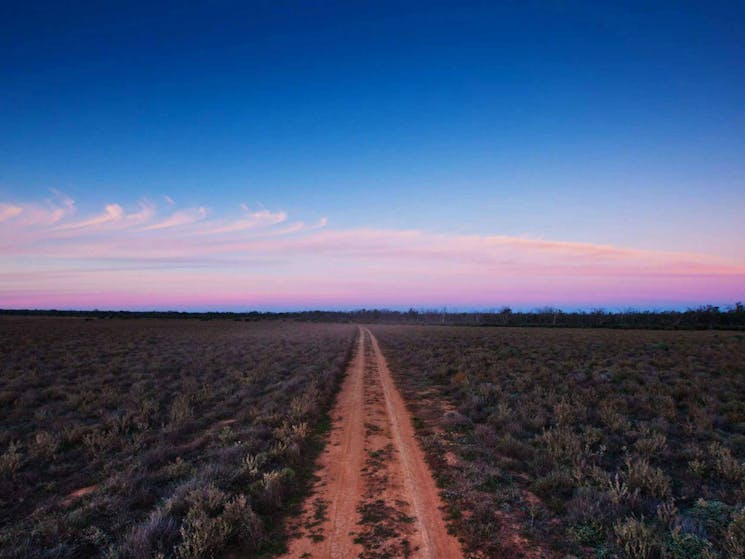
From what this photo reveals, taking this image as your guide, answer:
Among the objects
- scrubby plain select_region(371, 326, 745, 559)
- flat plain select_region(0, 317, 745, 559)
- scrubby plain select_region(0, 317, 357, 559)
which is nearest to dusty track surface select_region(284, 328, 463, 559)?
flat plain select_region(0, 317, 745, 559)

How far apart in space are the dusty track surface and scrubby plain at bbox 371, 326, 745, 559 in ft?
1.28

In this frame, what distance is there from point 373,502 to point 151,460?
490 centimetres

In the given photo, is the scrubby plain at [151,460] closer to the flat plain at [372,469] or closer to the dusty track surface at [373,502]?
the flat plain at [372,469]

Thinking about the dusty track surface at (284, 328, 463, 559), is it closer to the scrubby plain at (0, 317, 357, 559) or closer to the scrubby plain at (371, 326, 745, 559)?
the scrubby plain at (371, 326, 745, 559)

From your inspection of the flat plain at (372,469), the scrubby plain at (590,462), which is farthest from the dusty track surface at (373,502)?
the scrubby plain at (590,462)

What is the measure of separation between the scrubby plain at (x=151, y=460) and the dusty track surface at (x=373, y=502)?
0.52 meters

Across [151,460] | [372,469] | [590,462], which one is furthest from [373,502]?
[151,460]

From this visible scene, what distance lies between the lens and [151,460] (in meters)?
7.93

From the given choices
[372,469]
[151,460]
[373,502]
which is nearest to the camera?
[373,502]

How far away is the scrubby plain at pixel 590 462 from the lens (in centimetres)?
507

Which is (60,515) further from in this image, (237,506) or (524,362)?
(524,362)

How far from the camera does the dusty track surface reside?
4984 millimetres

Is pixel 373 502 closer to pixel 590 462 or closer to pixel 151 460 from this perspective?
pixel 590 462

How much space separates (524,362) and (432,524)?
58.9 ft
